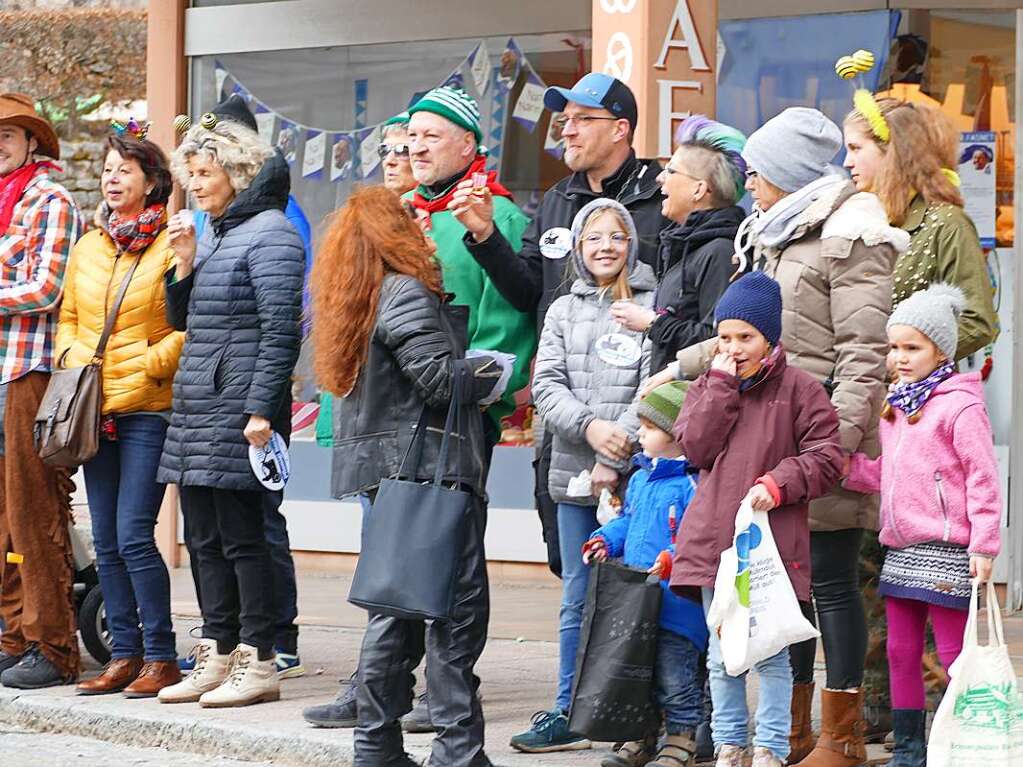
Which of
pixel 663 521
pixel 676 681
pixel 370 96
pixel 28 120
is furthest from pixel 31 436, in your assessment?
pixel 370 96

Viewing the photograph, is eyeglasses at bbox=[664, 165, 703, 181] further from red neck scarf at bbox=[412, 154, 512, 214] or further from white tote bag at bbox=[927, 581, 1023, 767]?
white tote bag at bbox=[927, 581, 1023, 767]

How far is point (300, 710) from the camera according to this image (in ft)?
23.0

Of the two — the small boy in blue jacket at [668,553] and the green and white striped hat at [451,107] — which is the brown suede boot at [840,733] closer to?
the small boy in blue jacket at [668,553]

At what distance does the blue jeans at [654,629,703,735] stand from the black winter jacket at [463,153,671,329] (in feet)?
4.28

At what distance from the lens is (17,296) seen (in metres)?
7.55

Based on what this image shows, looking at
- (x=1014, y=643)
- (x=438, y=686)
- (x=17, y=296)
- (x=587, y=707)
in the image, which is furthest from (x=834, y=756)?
(x=17, y=296)

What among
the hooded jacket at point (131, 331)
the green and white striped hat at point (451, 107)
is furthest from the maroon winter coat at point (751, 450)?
the hooded jacket at point (131, 331)

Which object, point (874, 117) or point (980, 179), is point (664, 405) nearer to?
point (874, 117)

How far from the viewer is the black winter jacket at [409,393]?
5801 mm

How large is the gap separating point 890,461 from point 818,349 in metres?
0.46

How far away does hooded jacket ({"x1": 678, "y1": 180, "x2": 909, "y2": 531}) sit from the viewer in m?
5.76

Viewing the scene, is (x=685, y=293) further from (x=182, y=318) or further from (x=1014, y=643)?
(x=1014, y=643)

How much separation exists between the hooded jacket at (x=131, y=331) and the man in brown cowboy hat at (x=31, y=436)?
28 cm

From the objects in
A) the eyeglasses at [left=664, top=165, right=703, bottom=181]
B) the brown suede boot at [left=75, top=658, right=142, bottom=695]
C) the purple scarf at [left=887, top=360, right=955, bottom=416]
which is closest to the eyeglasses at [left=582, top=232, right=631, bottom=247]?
the eyeglasses at [left=664, top=165, right=703, bottom=181]
